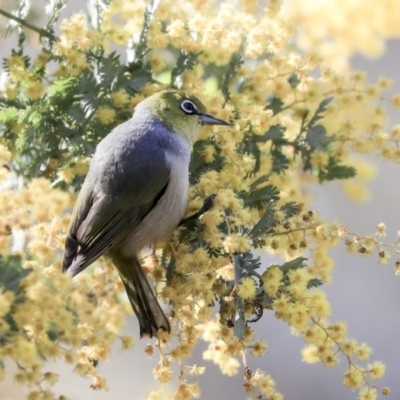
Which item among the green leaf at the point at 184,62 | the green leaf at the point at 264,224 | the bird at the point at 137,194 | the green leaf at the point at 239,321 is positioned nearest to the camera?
the green leaf at the point at 239,321

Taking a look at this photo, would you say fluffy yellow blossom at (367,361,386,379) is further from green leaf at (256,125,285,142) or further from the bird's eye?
the bird's eye

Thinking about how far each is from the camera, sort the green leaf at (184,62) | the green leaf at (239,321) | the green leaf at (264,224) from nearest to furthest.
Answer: the green leaf at (239,321) → the green leaf at (264,224) → the green leaf at (184,62)

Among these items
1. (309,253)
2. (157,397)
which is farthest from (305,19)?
(157,397)

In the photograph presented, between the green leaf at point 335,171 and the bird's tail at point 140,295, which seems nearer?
the bird's tail at point 140,295

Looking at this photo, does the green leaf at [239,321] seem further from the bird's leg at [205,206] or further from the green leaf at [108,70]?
the green leaf at [108,70]

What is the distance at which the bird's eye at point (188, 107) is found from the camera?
1.47m

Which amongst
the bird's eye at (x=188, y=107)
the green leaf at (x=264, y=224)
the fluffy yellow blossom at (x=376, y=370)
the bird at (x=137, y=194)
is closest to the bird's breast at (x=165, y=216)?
the bird at (x=137, y=194)

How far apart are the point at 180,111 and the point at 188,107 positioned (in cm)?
2

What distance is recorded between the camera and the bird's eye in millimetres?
1472

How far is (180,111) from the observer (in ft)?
4.95

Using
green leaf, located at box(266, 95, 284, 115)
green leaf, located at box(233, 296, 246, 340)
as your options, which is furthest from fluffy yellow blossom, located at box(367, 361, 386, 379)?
green leaf, located at box(266, 95, 284, 115)

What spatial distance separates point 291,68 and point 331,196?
725 mm

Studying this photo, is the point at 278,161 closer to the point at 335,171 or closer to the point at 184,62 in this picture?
the point at 335,171

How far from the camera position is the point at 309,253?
1349 mm
